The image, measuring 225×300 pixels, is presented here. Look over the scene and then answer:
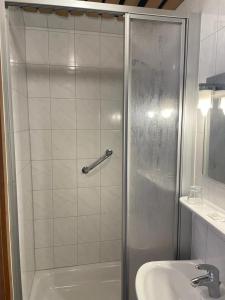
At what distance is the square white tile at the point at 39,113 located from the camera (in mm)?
1999

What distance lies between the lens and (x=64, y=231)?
7.25 ft

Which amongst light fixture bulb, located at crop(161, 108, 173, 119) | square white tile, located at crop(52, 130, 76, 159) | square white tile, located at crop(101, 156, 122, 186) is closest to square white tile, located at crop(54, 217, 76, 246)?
square white tile, located at crop(101, 156, 122, 186)

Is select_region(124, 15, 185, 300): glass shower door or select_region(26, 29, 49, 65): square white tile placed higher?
select_region(26, 29, 49, 65): square white tile

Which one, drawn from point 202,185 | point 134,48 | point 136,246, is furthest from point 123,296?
point 134,48

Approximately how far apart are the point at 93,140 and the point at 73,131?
0.64 ft

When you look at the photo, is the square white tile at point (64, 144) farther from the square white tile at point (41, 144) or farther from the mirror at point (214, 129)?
the mirror at point (214, 129)

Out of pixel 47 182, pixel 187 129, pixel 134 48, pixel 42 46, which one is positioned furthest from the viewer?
pixel 47 182

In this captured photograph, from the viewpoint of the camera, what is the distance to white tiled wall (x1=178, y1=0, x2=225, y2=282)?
1142mm

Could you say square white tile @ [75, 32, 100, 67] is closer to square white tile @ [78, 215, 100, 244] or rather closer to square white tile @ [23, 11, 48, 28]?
square white tile @ [23, 11, 48, 28]

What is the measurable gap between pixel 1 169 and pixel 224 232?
3.50ft

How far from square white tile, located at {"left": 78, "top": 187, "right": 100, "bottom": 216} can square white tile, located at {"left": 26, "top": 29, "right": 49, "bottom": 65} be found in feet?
3.89

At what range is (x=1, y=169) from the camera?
3.92 ft

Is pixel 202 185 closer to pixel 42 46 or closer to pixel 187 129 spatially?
pixel 187 129

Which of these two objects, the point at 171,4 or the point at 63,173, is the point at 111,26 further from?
the point at 63,173
